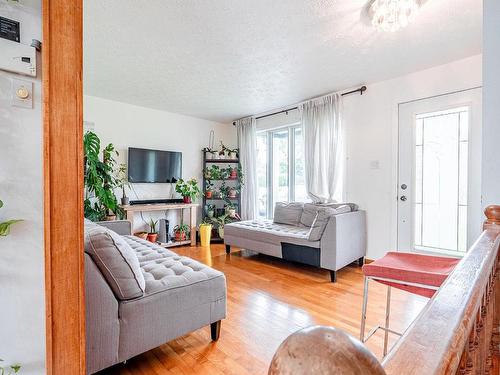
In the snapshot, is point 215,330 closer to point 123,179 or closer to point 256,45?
point 256,45

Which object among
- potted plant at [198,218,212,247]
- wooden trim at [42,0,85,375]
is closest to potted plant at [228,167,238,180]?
potted plant at [198,218,212,247]

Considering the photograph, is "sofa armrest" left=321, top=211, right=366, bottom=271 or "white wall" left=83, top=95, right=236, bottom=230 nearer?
"sofa armrest" left=321, top=211, right=366, bottom=271

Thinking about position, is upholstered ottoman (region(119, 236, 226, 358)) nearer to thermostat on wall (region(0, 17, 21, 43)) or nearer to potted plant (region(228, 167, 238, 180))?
thermostat on wall (region(0, 17, 21, 43))

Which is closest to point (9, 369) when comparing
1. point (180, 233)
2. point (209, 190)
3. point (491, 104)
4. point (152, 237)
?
point (491, 104)

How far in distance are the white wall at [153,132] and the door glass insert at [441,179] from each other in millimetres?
3486

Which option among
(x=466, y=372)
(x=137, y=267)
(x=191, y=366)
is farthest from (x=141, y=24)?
(x=466, y=372)

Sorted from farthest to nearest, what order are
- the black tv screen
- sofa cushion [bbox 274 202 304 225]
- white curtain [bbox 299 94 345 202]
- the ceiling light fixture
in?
the black tv screen → sofa cushion [bbox 274 202 304 225] → white curtain [bbox 299 94 345 202] → the ceiling light fixture

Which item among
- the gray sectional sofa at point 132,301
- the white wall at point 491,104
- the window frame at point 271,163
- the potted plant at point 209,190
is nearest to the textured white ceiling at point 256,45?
the white wall at point 491,104

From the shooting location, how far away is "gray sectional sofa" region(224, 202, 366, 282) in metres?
2.83

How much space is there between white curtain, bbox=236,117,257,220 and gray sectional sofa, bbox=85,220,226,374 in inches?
126

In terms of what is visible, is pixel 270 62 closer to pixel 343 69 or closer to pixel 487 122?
pixel 343 69

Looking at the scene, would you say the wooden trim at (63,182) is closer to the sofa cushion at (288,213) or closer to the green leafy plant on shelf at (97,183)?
the green leafy plant on shelf at (97,183)

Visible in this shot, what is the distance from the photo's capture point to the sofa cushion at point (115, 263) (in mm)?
1315

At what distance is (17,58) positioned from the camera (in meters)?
0.88
